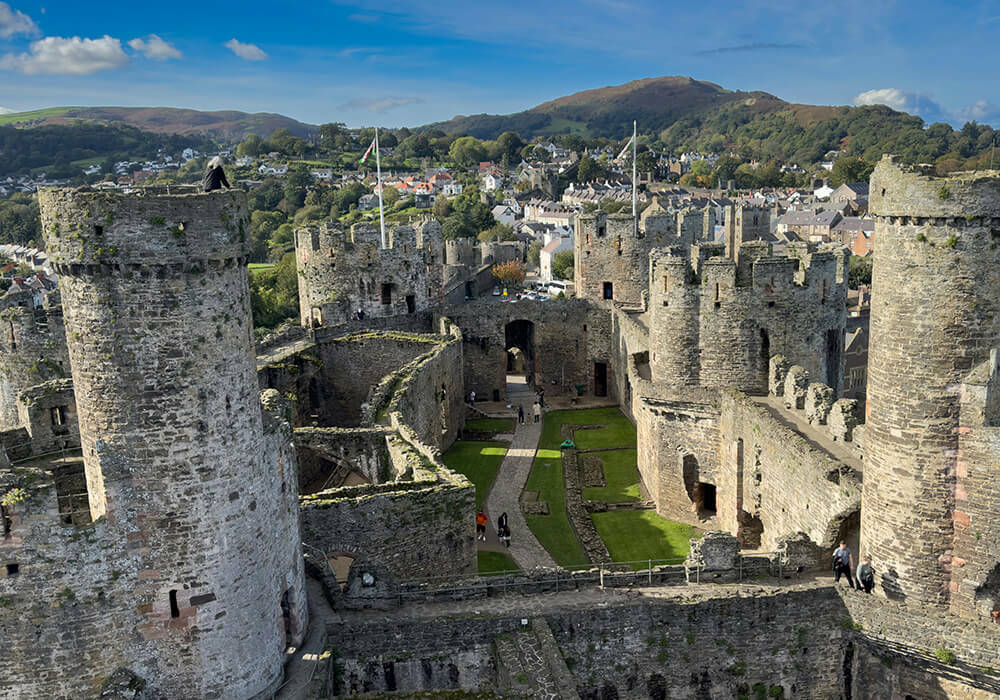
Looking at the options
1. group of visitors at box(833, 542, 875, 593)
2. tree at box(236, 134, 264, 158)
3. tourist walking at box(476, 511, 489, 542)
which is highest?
tree at box(236, 134, 264, 158)

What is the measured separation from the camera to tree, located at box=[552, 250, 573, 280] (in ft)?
297

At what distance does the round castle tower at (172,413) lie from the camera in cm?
1238

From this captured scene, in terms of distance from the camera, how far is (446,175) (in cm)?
17300

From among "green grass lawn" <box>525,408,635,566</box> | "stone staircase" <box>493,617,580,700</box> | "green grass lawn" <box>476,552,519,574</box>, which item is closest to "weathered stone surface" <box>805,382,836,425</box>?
"green grass lawn" <box>525,408,635,566</box>

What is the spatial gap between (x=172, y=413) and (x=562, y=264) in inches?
3149

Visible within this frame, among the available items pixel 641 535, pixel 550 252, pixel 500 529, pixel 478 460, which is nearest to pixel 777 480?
pixel 641 535

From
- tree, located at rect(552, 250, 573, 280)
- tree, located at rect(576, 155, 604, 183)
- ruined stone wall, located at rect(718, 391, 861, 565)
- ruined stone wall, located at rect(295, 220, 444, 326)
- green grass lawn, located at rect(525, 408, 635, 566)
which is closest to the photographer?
ruined stone wall, located at rect(718, 391, 861, 565)

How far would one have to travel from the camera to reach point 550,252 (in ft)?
315

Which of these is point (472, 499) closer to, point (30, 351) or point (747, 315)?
point (747, 315)

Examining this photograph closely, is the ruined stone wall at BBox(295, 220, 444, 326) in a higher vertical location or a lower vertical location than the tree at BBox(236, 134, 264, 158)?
lower

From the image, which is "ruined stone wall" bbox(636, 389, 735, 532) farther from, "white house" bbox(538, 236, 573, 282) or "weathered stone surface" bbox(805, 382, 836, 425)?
"white house" bbox(538, 236, 573, 282)

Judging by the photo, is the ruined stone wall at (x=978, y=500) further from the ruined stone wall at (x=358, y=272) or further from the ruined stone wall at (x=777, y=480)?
the ruined stone wall at (x=358, y=272)

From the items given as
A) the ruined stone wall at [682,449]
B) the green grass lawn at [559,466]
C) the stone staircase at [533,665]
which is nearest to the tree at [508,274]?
the green grass lawn at [559,466]

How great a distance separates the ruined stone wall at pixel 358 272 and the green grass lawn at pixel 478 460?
7.42m
